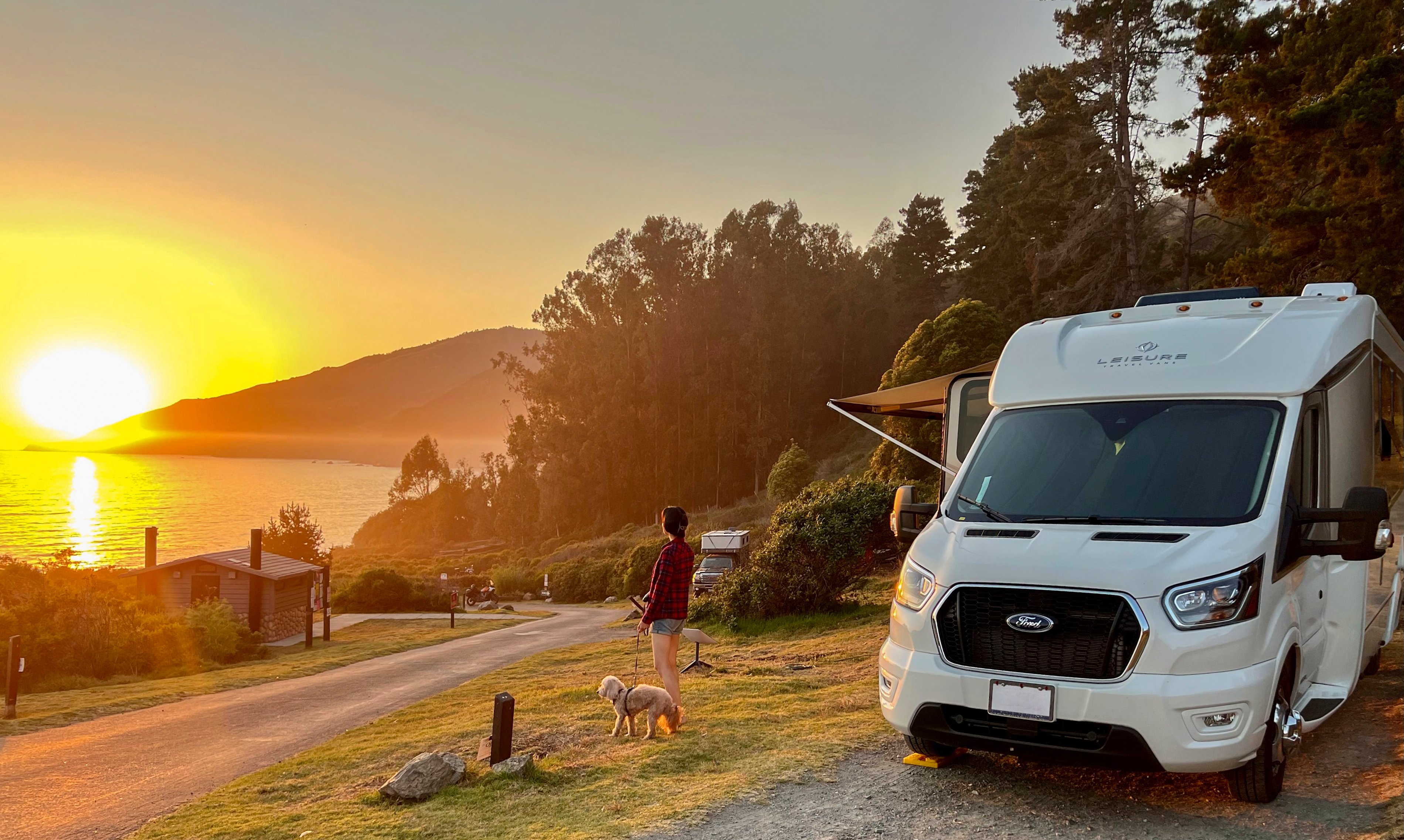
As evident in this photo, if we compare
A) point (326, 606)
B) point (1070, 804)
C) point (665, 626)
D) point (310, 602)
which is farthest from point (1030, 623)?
point (310, 602)

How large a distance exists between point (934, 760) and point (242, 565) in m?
33.4

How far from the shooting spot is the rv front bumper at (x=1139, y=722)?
4637mm

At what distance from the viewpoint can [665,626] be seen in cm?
794

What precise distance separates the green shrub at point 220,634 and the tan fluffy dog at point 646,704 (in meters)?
23.3

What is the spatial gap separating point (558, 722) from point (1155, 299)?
6838 mm

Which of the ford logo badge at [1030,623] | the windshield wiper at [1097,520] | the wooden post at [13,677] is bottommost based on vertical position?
the wooden post at [13,677]

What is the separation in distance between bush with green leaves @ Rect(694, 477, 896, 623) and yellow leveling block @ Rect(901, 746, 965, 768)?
1330 cm

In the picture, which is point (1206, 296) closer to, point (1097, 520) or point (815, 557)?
point (1097, 520)

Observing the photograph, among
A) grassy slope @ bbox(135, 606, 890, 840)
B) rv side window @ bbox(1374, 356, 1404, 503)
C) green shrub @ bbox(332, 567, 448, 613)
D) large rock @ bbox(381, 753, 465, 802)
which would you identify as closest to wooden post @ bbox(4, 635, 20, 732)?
grassy slope @ bbox(135, 606, 890, 840)

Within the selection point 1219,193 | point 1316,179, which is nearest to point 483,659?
point 1219,193

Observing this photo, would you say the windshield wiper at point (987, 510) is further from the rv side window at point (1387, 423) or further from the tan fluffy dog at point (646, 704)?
the rv side window at point (1387, 423)

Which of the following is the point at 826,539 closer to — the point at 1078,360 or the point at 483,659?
the point at 483,659

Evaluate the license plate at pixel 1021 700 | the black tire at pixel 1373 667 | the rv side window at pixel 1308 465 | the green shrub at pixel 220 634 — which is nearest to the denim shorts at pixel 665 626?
the license plate at pixel 1021 700

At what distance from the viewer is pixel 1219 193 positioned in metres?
23.6
